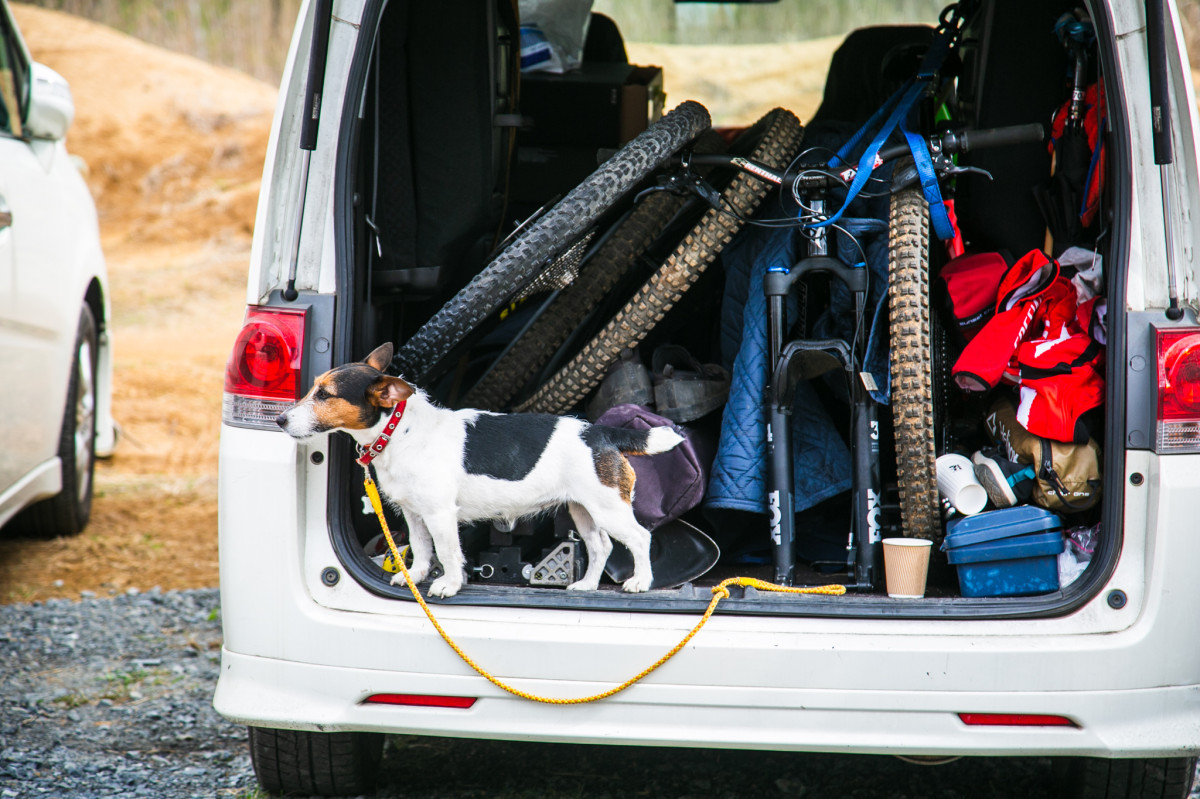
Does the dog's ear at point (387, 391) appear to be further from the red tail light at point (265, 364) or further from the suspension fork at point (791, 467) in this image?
the suspension fork at point (791, 467)

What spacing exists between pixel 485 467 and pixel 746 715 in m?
0.78

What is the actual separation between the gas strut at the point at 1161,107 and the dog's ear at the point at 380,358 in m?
1.59

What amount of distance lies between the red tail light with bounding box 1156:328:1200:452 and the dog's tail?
0.98m

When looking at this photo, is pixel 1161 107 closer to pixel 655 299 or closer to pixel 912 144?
pixel 912 144

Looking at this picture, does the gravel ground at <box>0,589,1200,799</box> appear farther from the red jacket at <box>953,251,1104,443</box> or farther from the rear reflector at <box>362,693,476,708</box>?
the red jacket at <box>953,251,1104,443</box>

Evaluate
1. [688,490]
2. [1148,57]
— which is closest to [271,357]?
[688,490]

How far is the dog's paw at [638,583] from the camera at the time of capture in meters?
2.40

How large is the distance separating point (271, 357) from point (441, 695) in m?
0.78

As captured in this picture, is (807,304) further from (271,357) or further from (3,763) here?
(3,763)

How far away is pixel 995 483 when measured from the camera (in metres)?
2.53

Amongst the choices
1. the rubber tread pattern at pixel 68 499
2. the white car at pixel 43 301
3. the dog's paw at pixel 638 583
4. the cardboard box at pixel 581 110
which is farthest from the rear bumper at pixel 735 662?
the rubber tread pattern at pixel 68 499

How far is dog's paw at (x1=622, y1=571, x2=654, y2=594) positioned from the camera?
2.40 m

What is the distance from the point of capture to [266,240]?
7.66 ft

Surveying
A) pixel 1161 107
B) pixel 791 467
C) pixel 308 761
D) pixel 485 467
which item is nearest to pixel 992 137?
pixel 1161 107
